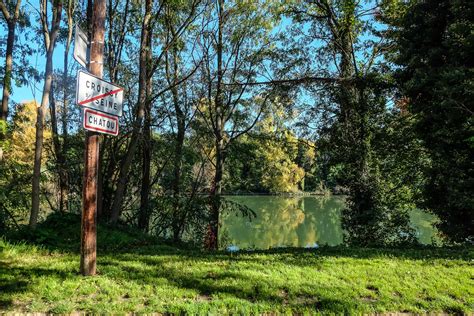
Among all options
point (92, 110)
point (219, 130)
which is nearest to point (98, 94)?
point (92, 110)

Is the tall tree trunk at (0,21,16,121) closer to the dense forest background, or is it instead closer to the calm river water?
the dense forest background

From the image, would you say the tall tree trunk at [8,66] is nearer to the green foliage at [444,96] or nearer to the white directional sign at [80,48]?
the white directional sign at [80,48]

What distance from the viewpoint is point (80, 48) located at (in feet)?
10.4

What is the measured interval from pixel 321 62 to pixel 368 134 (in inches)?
117

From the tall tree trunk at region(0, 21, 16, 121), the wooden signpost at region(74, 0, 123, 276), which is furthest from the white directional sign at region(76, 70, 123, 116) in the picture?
the tall tree trunk at region(0, 21, 16, 121)

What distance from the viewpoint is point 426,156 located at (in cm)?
912

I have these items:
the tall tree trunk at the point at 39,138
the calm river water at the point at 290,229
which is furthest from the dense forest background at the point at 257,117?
the calm river water at the point at 290,229

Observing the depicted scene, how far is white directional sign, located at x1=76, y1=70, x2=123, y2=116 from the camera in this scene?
3.03m

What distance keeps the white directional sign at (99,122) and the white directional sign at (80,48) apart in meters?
0.53

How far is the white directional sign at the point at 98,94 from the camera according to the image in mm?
3031

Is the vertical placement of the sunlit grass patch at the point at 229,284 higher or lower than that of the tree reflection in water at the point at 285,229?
higher

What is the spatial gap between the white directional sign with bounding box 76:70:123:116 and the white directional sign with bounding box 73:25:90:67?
22 cm

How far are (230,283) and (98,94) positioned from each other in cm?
240

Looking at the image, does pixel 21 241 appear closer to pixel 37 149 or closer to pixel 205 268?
pixel 37 149
